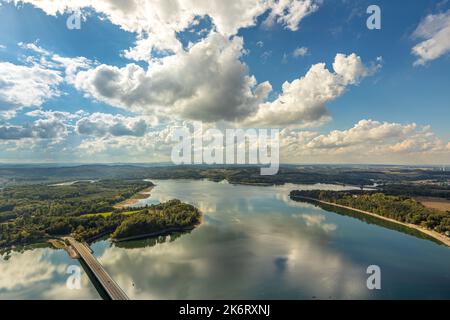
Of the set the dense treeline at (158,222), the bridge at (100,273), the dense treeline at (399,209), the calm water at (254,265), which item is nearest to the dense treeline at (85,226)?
the dense treeline at (158,222)

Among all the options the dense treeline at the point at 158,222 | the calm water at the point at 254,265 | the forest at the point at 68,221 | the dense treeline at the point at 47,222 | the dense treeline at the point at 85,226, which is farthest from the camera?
the dense treeline at the point at 158,222

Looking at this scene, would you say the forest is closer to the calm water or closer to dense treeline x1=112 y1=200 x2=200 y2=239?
dense treeline x1=112 y1=200 x2=200 y2=239

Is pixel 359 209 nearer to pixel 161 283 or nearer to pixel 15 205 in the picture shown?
pixel 161 283

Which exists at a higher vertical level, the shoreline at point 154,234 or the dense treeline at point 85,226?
the dense treeline at point 85,226

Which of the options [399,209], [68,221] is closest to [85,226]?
[68,221]

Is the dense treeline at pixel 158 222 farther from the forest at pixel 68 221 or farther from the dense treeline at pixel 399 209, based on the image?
the dense treeline at pixel 399 209
